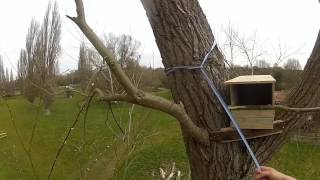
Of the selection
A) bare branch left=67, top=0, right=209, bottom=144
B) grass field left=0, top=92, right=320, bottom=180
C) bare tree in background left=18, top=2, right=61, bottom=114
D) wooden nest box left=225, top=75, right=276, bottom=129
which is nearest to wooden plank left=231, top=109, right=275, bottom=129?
wooden nest box left=225, top=75, right=276, bottom=129

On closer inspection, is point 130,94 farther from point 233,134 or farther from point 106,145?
point 106,145

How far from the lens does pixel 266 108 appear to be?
1.76 meters

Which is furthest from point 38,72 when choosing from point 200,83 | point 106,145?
point 106,145

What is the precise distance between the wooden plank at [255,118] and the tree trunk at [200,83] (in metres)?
0.07

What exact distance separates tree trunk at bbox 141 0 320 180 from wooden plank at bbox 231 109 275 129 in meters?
0.07

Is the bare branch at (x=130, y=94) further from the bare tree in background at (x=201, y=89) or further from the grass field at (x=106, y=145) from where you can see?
the grass field at (x=106, y=145)

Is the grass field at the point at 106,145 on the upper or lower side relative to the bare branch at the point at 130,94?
lower

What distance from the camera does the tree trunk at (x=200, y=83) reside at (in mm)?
1749

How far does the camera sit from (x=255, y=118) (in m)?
1.76

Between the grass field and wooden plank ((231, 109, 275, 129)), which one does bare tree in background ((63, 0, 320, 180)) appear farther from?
the grass field

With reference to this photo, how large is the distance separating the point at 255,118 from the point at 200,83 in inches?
10.0

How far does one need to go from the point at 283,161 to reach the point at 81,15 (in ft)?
30.6

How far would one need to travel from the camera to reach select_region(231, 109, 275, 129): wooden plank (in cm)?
176

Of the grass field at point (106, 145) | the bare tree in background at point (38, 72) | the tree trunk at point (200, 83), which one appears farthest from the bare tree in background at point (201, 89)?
the grass field at point (106, 145)
